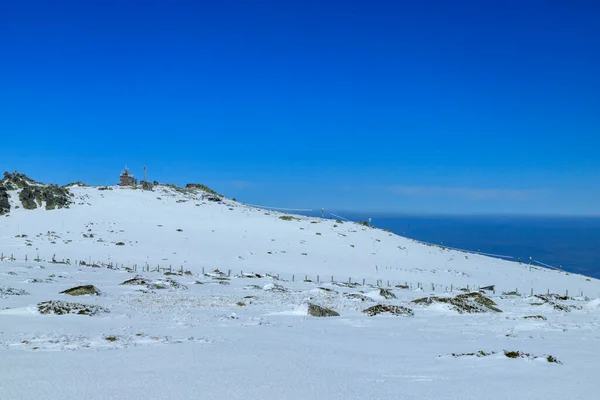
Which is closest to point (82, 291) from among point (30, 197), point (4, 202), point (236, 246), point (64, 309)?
point (64, 309)

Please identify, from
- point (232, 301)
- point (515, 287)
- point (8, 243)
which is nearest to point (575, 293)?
point (515, 287)

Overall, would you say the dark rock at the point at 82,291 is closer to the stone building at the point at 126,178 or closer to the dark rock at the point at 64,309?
the dark rock at the point at 64,309

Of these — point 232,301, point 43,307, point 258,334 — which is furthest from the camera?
point 232,301

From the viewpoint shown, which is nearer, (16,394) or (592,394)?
(16,394)

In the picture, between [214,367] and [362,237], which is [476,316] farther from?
[362,237]

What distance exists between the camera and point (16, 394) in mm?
6434

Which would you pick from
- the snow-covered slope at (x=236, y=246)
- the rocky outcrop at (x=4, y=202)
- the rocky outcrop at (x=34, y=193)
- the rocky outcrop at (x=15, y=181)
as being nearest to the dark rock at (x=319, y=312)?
the snow-covered slope at (x=236, y=246)

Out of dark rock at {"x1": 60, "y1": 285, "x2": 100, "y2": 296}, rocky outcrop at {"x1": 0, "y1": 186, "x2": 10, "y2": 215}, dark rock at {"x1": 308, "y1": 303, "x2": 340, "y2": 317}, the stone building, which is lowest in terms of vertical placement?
dark rock at {"x1": 60, "y1": 285, "x2": 100, "y2": 296}

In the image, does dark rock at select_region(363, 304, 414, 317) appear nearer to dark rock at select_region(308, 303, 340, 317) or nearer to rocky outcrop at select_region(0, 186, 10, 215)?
dark rock at select_region(308, 303, 340, 317)

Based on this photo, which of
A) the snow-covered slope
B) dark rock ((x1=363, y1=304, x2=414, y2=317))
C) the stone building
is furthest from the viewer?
the stone building

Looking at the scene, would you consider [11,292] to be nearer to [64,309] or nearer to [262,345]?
[64,309]

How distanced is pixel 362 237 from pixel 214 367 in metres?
55.0

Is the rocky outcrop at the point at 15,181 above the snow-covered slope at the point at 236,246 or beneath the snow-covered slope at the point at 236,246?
above

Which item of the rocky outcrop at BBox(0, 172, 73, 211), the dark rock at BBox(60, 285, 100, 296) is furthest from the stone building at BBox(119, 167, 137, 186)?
the dark rock at BBox(60, 285, 100, 296)
